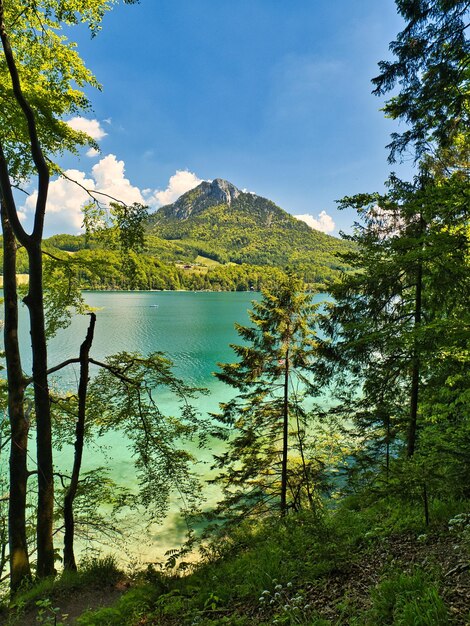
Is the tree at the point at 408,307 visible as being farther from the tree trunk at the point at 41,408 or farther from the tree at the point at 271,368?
the tree trunk at the point at 41,408

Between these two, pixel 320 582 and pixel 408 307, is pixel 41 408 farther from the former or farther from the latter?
pixel 408 307

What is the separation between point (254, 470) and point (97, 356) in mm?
24546

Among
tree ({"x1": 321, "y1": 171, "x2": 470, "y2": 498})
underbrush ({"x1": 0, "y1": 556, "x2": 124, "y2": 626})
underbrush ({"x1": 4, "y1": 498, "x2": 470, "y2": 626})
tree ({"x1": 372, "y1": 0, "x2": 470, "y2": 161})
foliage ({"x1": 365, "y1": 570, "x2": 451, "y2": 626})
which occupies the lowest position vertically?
underbrush ({"x1": 0, "y1": 556, "x2": 124, "y2": 626})

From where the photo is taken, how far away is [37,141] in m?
4.91

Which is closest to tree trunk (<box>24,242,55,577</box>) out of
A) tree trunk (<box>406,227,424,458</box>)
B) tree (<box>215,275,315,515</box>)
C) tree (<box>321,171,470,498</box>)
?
tree (<box>215,275,315,515</box>)

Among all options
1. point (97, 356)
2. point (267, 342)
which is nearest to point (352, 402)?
point (267, 342)

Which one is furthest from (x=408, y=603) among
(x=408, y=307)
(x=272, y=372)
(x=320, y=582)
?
(x=272, y=372)

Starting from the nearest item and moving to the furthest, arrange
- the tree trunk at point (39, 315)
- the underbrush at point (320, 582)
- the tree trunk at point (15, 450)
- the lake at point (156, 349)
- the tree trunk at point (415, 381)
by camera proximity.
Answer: the underbrush at point (320, 582) < the tree trunk at point (39, 315) < the tree trunk at point (15, 450) < the tree trunk at point (415, 381) < the lake at point (156, 349)

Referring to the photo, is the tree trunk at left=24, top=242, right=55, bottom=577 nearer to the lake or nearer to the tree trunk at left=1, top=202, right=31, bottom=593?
the tree trunk at left=1, top=202, right=31, bottom=593

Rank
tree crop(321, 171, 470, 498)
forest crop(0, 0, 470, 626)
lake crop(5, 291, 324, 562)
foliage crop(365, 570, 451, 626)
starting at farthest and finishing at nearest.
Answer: lake crop(5, 291, 324, 562) < tree crop(321, 171, 470, 498) < forest crop(0, 0, 470, 626) < foliage crop(365, 570, 451, 626)

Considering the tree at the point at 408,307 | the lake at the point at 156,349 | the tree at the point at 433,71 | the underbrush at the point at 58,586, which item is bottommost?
the lake at the point at 156,349

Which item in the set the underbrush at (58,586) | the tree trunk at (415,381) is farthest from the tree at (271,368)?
the underbrush at (58,586)

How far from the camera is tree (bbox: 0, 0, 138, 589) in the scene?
508 cm

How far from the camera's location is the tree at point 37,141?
16.7ft
